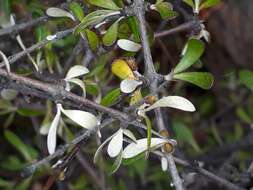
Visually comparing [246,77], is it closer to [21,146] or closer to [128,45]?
[128,45]

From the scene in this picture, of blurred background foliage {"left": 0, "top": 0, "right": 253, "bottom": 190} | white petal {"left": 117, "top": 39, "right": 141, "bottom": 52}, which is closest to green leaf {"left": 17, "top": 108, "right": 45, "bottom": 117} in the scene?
blurred background foliage {"left": 0, "top": 0, "right": 253, "bottom": 190}

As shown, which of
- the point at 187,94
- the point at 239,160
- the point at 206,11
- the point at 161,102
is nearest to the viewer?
the point at 161,102

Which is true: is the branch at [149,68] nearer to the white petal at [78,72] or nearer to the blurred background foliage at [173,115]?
the white petal at [78,72]

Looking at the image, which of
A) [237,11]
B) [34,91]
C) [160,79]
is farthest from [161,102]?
[237,11]

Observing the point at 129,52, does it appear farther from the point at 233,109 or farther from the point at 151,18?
the point at 233,109

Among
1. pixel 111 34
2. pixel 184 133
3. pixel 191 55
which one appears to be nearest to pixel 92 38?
pixel 111 34

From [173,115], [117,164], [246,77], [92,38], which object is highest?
[92,38]

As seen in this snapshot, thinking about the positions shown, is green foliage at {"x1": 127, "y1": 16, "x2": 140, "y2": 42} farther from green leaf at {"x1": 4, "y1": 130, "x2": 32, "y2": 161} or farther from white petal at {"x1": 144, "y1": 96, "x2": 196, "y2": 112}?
green leaf at {"x1": 4, "y1": 130, "x2": 32, "y2": 161}
